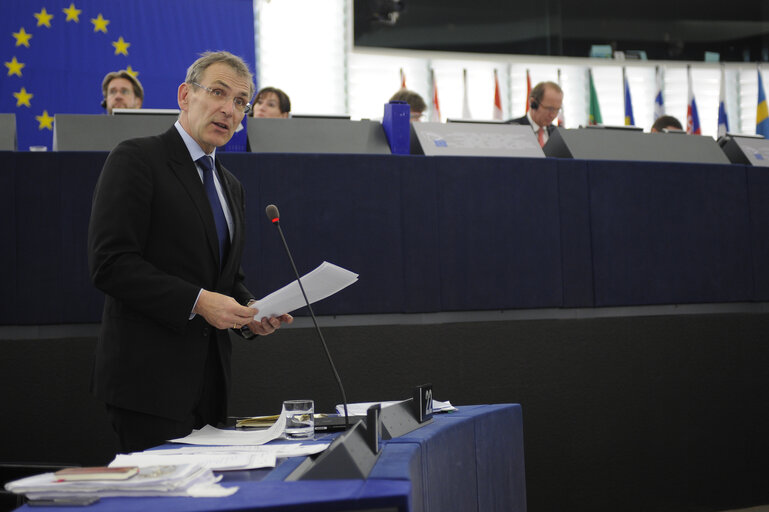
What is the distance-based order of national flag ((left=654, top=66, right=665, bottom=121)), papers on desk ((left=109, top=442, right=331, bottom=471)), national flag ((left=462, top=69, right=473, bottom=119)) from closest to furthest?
papers on desk ((left=109, top=442, right=331, bottom=471)) → national flag ((left=462, top=69, right=473, bottom=119)) → national flag ((left=654, top=66, right=665, bottom=121))

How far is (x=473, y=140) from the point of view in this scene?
3.52 metres

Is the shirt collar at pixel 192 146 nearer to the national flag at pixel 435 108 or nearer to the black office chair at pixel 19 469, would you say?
the black office chair at pixel 19 469

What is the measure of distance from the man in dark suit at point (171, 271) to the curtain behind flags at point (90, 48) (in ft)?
14.8

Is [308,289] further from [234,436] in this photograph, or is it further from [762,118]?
[762,118]

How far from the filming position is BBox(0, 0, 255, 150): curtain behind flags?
5.97m

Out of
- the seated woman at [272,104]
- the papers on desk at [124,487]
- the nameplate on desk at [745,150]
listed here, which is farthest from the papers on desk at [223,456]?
the seated woman at [272,104]

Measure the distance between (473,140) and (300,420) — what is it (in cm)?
216

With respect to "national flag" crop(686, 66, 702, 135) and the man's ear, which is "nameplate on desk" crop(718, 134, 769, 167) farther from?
"national flag" crop(686, 66, 702, 135)

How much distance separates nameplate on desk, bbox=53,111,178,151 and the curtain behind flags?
298cm

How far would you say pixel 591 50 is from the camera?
859cm

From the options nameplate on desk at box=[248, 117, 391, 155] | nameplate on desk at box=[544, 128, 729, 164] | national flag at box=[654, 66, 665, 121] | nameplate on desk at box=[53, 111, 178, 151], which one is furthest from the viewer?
national flag at box=[654, 66, 665, 121]

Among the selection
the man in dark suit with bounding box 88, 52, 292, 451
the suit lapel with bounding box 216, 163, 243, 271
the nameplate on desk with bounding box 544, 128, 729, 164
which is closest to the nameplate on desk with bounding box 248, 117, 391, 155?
the nameplate on desk with bounding box 544, 128, 729, 164

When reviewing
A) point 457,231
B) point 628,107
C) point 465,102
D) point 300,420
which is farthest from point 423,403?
point 628,107

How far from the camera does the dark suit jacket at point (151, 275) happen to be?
1.66 meters
